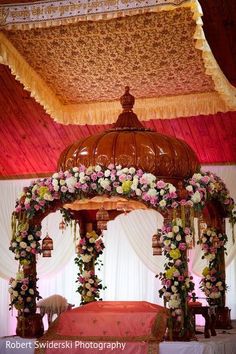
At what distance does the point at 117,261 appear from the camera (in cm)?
1055

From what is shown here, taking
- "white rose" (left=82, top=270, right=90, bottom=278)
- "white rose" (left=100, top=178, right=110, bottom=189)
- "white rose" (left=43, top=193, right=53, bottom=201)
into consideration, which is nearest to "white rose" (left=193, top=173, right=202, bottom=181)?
"white rose" (left=100, top=178, right=110, bottom=189)

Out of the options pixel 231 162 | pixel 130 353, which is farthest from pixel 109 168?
pixel 231 162

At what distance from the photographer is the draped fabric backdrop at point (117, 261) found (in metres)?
9.94

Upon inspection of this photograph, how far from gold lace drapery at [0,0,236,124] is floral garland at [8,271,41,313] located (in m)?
2.18

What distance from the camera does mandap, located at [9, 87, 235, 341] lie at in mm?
6504

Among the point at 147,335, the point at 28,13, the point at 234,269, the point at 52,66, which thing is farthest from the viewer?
the point at 234,269

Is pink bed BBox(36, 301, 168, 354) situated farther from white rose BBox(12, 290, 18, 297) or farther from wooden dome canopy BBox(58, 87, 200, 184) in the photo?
wooden dome canopy BBox(58, 87, 200, 184)

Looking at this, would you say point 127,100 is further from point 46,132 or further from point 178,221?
point 46,132

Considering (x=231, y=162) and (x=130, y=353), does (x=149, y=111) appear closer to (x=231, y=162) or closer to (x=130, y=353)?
(x=231, y=162)

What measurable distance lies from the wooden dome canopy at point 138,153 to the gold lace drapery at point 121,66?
785mm

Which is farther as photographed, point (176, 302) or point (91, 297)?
point (91, 297)

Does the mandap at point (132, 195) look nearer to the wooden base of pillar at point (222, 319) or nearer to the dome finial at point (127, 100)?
the dome finial at point (127, 100)

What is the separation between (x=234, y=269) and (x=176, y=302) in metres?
3.67

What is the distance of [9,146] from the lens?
34.1 feet
